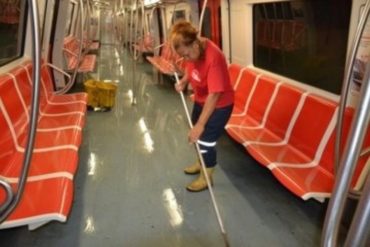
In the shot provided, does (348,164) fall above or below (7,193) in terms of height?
above

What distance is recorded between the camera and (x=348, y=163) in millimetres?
879

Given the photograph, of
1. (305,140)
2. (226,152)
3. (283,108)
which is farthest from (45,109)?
(305,140)

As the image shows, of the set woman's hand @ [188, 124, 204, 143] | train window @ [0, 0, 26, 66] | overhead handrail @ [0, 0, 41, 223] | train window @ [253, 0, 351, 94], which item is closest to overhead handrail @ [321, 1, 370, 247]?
overhead handrail @ [0, 0, 41, 223]

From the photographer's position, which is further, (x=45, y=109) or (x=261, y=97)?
(x=45, y=109)

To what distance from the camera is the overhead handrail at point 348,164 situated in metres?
0.82

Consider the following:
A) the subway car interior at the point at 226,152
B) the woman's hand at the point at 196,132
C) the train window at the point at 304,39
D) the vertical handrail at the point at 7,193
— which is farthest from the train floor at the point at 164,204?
the vertical handrail at the point at 7,193

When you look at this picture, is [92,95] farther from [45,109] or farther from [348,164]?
[348,164]

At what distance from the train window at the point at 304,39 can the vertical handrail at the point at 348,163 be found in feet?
8.02

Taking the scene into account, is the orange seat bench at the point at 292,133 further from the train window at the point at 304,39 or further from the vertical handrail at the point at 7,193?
the vertical handrail at the point at 7,193

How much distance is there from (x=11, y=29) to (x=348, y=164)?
4.40 meters

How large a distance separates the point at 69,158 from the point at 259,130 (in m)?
1.92

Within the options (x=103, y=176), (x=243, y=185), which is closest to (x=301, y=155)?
(x=243, y=185)

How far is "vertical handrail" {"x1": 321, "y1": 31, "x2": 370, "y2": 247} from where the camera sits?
82 cm

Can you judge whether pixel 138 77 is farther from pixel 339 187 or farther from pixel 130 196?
pixel 339 187
